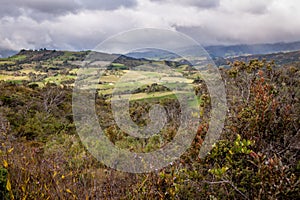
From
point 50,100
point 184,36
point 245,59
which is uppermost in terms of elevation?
point 184,36

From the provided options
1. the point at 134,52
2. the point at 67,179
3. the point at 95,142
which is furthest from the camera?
the point at 95,142

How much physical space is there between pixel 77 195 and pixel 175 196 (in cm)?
95

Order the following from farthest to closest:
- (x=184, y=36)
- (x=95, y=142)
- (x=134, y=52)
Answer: (x=95, y=142)
(x=134, y=52)
(x=184, y=36)

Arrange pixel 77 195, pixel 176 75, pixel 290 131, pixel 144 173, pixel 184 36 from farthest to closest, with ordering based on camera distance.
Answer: pixel 176 75
pixel 184 36
pixel 144 173
pixel 290 131
pixel 77 195

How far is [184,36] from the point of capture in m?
4.21

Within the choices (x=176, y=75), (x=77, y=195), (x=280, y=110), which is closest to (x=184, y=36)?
(x=280, y=110)

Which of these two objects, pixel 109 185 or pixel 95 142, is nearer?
Result: pixel 109 185

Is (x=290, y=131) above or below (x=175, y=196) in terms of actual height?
above

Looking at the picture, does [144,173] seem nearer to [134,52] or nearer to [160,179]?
[160,179]

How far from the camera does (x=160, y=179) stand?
9.20 feet

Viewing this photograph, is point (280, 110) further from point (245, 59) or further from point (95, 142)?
point (95, 142)

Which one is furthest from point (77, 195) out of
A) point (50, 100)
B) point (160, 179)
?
point (50, 100)

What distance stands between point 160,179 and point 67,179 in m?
1.01

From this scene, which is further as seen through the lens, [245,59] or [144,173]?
[245,59]
